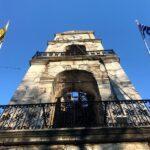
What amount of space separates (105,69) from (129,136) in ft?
20.7

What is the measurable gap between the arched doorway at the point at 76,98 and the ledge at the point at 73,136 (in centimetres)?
165

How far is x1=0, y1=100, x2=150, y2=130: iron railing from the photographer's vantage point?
8.34 m

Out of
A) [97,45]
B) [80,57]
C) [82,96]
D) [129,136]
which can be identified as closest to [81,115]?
[82,96]

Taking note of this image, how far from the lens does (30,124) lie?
28.0 feet

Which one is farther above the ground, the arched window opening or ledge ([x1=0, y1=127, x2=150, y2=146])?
the arched window opening

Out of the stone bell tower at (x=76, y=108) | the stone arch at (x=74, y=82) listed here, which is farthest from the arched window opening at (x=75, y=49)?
the stone arch at (x=74, y=82)

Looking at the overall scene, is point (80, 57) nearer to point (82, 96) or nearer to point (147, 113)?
point (82, 96)

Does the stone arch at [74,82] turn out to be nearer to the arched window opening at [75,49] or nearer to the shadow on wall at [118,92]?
the shadow on wall at [118,92]

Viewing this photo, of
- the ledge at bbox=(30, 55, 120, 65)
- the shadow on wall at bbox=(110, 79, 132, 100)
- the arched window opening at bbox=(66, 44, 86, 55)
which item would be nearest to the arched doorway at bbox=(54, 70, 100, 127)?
the shadow on wall at bbox=(110, 79, 132, 100)

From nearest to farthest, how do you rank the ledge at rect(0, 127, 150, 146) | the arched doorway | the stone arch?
the ledge at rect(0, 127, 150, 146) < the arched doorway < the stone arch

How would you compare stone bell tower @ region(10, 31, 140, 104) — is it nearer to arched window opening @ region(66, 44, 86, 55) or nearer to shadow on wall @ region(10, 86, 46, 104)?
shadow on wall @ region(10, 86, 46, 104)

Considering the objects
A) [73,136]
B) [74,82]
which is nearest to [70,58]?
[74,82]

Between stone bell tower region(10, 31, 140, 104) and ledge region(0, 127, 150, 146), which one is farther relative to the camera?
stone bell tower region(10, 31, 140, 104)

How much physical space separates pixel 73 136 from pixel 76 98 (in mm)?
4852
